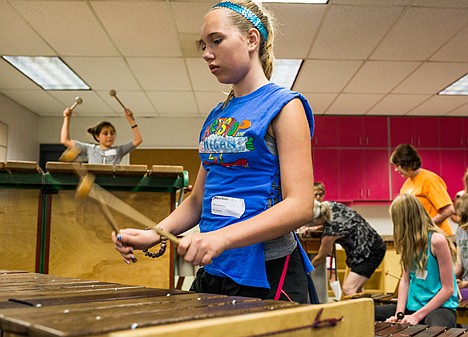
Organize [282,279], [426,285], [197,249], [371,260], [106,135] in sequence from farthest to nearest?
[106,135]
[371,260]
[426,285]
[282,279]
[197,249]

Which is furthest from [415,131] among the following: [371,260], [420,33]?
[371,260]

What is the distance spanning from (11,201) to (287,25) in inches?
123

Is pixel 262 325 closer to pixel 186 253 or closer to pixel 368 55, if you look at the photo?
pixel 186 253

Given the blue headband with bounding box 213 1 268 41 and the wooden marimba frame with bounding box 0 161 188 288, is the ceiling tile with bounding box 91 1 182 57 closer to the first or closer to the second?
the wooden marimba frame with bounding box 0 161 188 288

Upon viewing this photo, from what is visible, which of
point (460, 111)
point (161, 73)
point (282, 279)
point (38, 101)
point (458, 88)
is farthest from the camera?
point (460, 111)

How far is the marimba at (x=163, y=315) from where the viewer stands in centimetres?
74

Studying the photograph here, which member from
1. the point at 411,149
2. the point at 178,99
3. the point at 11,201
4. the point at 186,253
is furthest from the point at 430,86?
the point at 186,253

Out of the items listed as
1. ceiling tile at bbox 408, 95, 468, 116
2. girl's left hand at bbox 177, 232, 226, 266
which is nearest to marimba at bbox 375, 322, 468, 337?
girl's left hand at bbox 177, 232, 226, 266

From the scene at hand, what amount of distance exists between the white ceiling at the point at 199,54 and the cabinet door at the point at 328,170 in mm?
895

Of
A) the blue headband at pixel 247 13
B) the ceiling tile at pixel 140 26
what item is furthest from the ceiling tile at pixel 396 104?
Answer: the blue headband at pixel 247 13

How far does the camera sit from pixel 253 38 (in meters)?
1.49

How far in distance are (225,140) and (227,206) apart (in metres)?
0.19

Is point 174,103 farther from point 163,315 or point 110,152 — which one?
point 163,315

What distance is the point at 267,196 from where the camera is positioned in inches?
53.9
